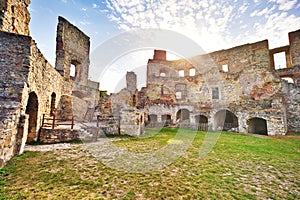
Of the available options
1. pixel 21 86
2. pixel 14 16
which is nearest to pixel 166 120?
pixel 21 86

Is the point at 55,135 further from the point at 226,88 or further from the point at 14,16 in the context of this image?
the point at 226,88

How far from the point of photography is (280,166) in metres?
5.02

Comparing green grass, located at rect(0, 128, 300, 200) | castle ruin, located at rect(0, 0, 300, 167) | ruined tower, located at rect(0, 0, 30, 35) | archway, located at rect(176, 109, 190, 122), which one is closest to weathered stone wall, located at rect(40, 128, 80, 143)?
castle ruin, located at rect(0, 0, 300, 167)

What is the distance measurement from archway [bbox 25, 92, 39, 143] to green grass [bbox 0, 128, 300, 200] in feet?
6.11

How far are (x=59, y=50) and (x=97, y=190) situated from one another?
14.8 meters

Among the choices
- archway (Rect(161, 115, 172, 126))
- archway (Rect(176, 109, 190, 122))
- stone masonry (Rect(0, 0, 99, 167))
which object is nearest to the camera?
stone masonry (Rect(0, 0, 99, 167))

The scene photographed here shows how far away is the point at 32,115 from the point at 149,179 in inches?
260

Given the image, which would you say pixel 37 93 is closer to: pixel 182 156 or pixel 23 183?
pixel 23 183

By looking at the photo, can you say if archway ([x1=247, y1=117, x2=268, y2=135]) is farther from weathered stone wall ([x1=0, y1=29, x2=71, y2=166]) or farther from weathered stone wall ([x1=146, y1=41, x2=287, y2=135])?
weathered stone wall ([x1=0, y1=29, x2=71, y2=166])

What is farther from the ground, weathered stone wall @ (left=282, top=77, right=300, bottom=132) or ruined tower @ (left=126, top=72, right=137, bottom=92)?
ruined tower @ (left=126, top=72, right=137, bottom=92)

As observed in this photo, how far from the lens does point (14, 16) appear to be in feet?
28.4

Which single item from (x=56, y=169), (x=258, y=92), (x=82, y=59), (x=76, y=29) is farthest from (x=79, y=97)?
(x=258, y=92)

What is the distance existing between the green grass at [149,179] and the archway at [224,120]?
10.5m

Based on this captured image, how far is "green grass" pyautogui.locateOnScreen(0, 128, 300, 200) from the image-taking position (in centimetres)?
317
